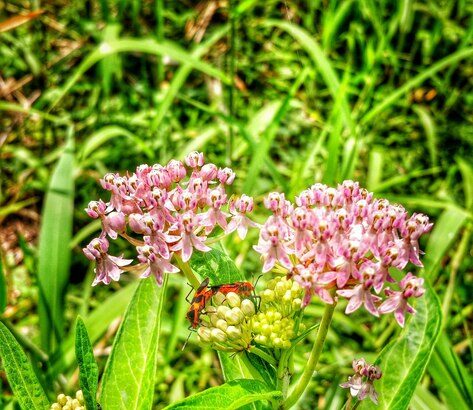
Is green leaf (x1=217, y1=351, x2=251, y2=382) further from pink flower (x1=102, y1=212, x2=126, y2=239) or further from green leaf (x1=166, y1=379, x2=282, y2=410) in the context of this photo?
pink flower (x1=102, y1=212, x2=126, y2=239)

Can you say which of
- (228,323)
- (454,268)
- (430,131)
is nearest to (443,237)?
(454,268)

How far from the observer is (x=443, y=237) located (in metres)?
2.27

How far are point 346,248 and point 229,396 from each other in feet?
1.07

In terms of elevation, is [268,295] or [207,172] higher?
[207,172]

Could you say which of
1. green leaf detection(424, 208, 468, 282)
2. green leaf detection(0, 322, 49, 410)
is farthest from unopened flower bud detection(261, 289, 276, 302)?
green leaf detection(424, 208, 468, 282)

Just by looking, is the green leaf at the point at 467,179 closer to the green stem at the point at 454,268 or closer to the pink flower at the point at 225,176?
the green stem at the point at 454,268

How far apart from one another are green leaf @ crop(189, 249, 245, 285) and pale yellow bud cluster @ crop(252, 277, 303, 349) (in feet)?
0.33

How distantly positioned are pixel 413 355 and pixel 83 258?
206cm

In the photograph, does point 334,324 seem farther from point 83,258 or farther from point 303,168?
point 83,258

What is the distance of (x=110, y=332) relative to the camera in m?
2.67

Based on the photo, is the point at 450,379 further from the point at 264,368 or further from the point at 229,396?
the point at 229,396

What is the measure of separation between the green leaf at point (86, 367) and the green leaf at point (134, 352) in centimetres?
8

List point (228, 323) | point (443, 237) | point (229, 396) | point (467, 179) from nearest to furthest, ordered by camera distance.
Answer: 1. point (229, 396)
2. point (228, 323)
3. point (443, 237)
4. point (467, 179)

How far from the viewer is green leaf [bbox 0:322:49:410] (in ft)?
4.04
